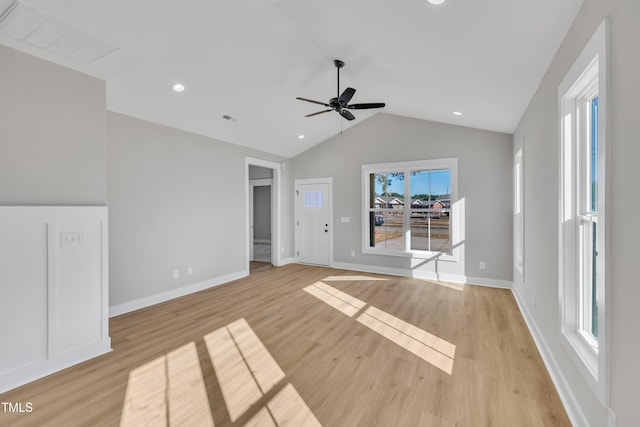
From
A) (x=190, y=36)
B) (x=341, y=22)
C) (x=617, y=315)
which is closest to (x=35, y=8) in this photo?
(x=190, y=36)

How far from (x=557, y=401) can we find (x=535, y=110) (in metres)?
2.64

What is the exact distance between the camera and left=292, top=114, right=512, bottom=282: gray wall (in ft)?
16.3

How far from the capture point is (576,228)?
1.99 m

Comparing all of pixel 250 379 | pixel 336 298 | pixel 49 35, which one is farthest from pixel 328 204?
pixel 49 35

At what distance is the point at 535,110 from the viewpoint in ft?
9.78

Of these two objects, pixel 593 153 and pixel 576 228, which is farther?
pixel 576 228

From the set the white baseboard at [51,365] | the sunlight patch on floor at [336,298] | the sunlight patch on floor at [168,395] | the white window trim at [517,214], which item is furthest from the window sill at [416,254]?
the white baseboard at [51,365]

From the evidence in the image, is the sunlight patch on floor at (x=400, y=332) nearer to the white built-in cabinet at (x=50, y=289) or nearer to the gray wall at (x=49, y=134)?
the white built-in cabinet at (x=50, y=289)

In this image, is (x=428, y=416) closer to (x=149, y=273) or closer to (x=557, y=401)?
(x=557, y=401)

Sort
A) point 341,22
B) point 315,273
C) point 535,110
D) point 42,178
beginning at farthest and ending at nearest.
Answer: point 315,273 < point 535,110 < point 341,22 < point 42,178

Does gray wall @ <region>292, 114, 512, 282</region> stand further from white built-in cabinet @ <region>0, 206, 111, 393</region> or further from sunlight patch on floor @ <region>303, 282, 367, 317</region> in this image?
white built-in cabinet @ <region>0, 206, 111, 393</region>

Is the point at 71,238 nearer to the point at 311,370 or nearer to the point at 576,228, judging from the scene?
the point at 311,370

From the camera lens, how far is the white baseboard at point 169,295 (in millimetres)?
3774

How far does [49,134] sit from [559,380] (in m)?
4.61
